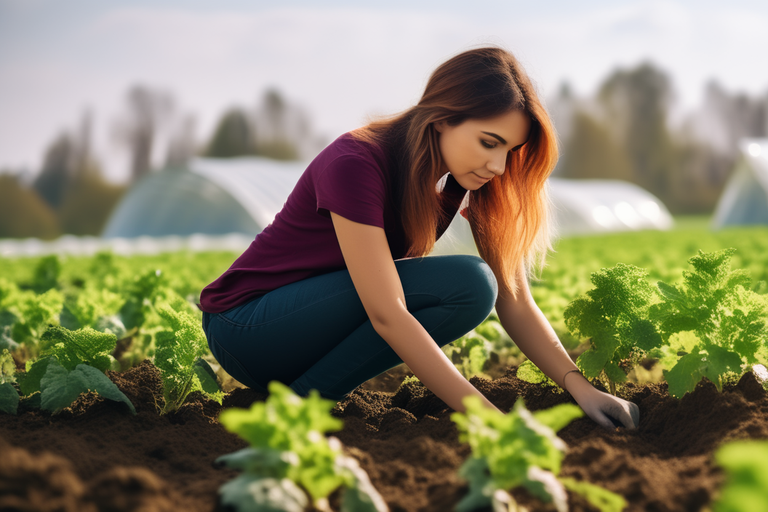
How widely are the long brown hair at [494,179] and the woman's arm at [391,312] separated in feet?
0.83

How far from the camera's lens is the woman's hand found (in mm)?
1853

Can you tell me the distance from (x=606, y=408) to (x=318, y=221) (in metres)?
1.01

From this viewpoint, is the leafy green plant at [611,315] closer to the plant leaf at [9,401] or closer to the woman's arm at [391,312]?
the woman's arm at [391,312]

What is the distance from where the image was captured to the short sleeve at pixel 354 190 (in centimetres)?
182

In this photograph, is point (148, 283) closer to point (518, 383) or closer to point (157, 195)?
point (518, 383)

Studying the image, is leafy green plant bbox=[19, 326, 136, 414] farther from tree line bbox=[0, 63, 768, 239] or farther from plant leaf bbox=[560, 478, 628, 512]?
tree line bbox=[0, 63, 768, 239]

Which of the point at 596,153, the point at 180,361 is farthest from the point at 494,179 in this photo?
the point at 596,153

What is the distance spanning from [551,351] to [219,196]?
17320 millimetres

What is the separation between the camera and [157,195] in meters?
20.8

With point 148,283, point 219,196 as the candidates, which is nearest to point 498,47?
point 148,283

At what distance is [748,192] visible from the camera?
22.4 metres


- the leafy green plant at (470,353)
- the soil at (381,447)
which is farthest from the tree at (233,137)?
the soil at (381,447)

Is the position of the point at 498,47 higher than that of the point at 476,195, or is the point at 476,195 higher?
the point at 498,47

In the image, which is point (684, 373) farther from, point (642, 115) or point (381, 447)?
point (642, 115)
